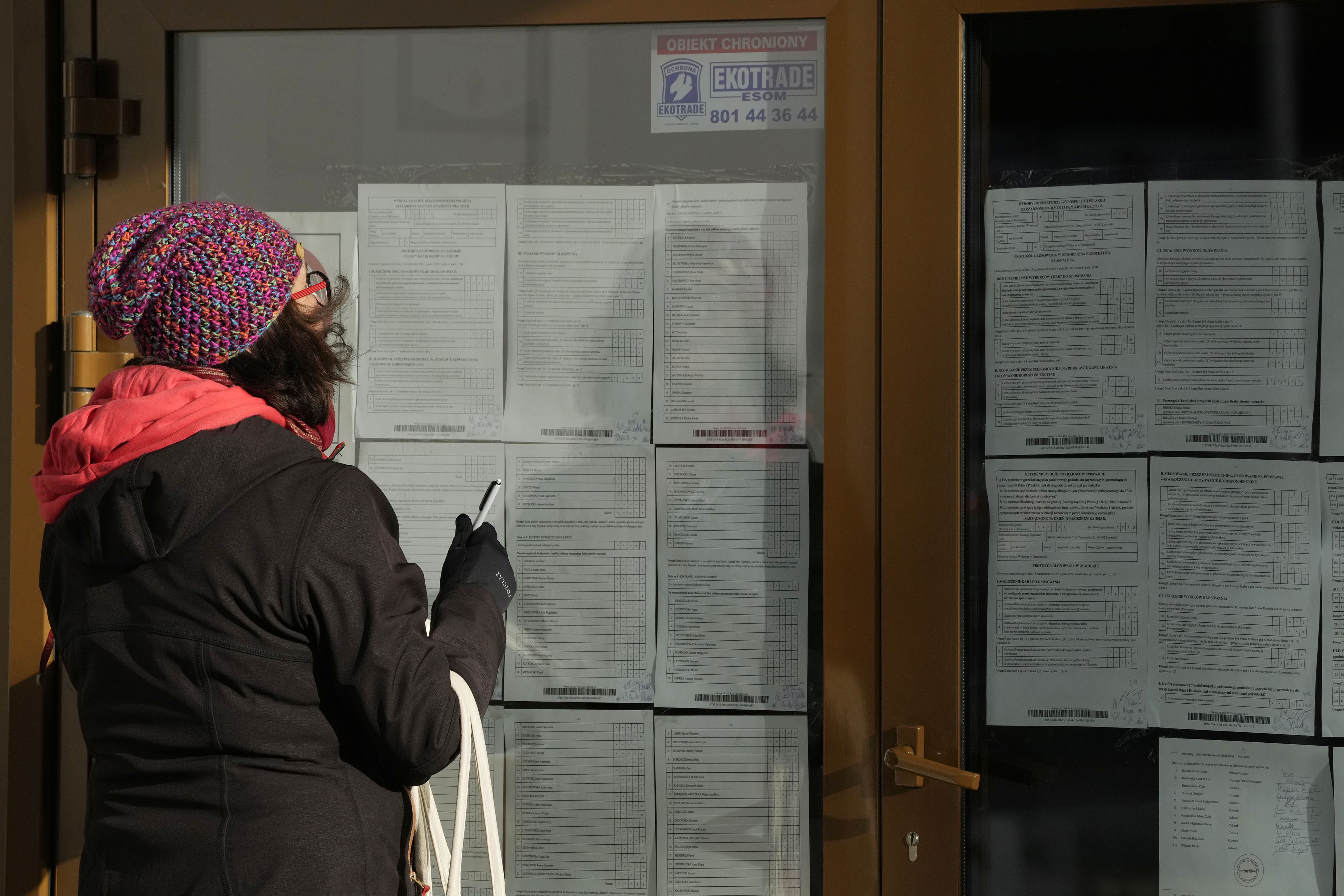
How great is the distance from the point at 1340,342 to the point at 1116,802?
80 centimetres

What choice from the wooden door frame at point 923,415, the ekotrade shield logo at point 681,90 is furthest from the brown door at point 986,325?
the ekotrade shield logo at point 681,90

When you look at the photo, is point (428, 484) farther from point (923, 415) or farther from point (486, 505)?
point (923, 415)

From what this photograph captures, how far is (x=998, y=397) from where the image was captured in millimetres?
1621

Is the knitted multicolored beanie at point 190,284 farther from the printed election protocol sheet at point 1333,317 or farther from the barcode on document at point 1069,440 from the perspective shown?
the printed election protocol sheet at point 1333,317

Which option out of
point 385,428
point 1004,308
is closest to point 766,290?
point 1004,308

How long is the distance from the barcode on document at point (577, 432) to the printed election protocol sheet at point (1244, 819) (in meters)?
1.02

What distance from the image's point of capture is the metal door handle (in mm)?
1569

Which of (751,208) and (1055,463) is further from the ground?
(751,208)

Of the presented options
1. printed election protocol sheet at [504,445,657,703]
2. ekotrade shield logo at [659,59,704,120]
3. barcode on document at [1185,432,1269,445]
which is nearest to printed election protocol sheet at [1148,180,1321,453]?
barcode on document at [1185,432,1269,445]

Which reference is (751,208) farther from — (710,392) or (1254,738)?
(1254,738)

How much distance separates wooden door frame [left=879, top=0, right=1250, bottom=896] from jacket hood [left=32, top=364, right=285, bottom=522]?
957mm

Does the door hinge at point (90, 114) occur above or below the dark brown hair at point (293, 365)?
above

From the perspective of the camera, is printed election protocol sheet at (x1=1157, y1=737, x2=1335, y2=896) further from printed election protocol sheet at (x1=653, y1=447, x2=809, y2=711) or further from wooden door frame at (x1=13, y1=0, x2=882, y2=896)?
printed election protocol sheet at (x1=653, y1=447, x2=809, y2=711)

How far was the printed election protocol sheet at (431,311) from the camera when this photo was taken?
1.70 metres
